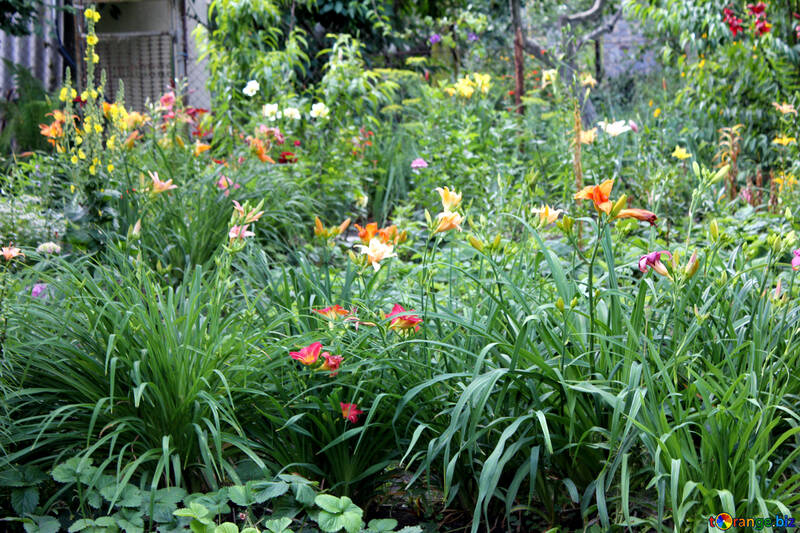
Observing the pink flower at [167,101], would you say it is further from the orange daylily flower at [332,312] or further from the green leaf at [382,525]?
the green leaf at [382,525]

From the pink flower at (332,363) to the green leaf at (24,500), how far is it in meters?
0.64

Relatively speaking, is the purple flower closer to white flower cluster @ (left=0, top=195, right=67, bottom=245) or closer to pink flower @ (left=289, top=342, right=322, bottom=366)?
white flower cluster @ (left=0, top=195, right=67, bottom=245)

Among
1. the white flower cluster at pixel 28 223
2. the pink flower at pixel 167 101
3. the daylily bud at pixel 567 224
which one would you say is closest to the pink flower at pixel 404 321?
the daylily bud at pixel 567 224

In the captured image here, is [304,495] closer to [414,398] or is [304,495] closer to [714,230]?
[414,398]

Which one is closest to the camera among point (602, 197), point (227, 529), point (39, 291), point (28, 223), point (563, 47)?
point (227, 529)

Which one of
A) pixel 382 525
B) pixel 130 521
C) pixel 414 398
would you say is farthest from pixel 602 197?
pixel 130 521

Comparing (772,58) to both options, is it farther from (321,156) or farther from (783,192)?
(321,156)

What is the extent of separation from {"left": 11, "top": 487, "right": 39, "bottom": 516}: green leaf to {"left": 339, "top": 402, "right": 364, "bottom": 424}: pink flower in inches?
25.7

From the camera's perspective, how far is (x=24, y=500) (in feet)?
4.94

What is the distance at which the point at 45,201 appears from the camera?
10.1 ft

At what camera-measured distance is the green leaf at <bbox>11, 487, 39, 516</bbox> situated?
1.49m

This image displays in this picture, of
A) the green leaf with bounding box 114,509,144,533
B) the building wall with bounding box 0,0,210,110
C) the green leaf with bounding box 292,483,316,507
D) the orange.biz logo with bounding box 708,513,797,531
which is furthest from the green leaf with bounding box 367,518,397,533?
the building wall with bounding box 0,0,210,110

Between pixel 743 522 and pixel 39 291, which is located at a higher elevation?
pixel 39 291

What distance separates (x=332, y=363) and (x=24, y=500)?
68 centimetres
